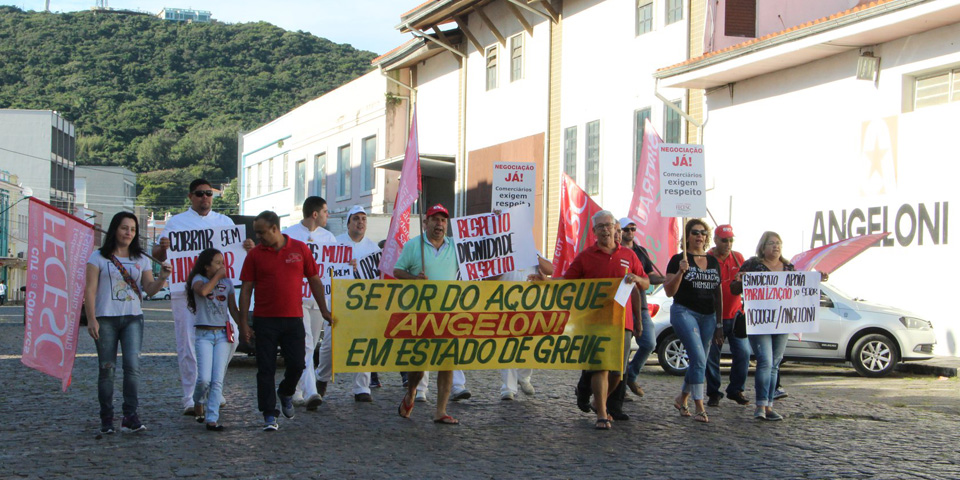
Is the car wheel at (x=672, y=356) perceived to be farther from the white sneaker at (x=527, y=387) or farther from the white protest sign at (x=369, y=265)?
the white protest sign at (x=369, y=265)

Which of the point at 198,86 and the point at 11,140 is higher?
the point at 198,86

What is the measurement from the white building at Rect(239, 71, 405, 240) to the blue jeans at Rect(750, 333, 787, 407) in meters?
25.7

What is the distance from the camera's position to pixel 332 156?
1861 inches

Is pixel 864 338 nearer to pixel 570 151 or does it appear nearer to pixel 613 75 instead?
pixel 613 75

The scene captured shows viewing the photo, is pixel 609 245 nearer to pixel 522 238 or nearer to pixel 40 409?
pixel 522 238

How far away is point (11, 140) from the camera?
80000 mm

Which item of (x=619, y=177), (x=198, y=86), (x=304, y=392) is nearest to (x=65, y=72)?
(x=198, y=86)

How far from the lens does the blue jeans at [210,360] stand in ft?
30.8

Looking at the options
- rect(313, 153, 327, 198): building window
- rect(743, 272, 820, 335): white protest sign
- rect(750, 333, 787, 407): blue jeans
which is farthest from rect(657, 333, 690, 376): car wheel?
rect(313, 153, 327, 198): building window

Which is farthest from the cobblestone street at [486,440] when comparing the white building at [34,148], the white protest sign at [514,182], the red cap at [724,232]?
the white building at [34,148]

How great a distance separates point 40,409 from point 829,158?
14.4 meters

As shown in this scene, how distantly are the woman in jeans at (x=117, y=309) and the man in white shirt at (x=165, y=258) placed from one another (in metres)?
0.91

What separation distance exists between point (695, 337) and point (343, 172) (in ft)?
121

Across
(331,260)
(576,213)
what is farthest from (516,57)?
(331,260)
